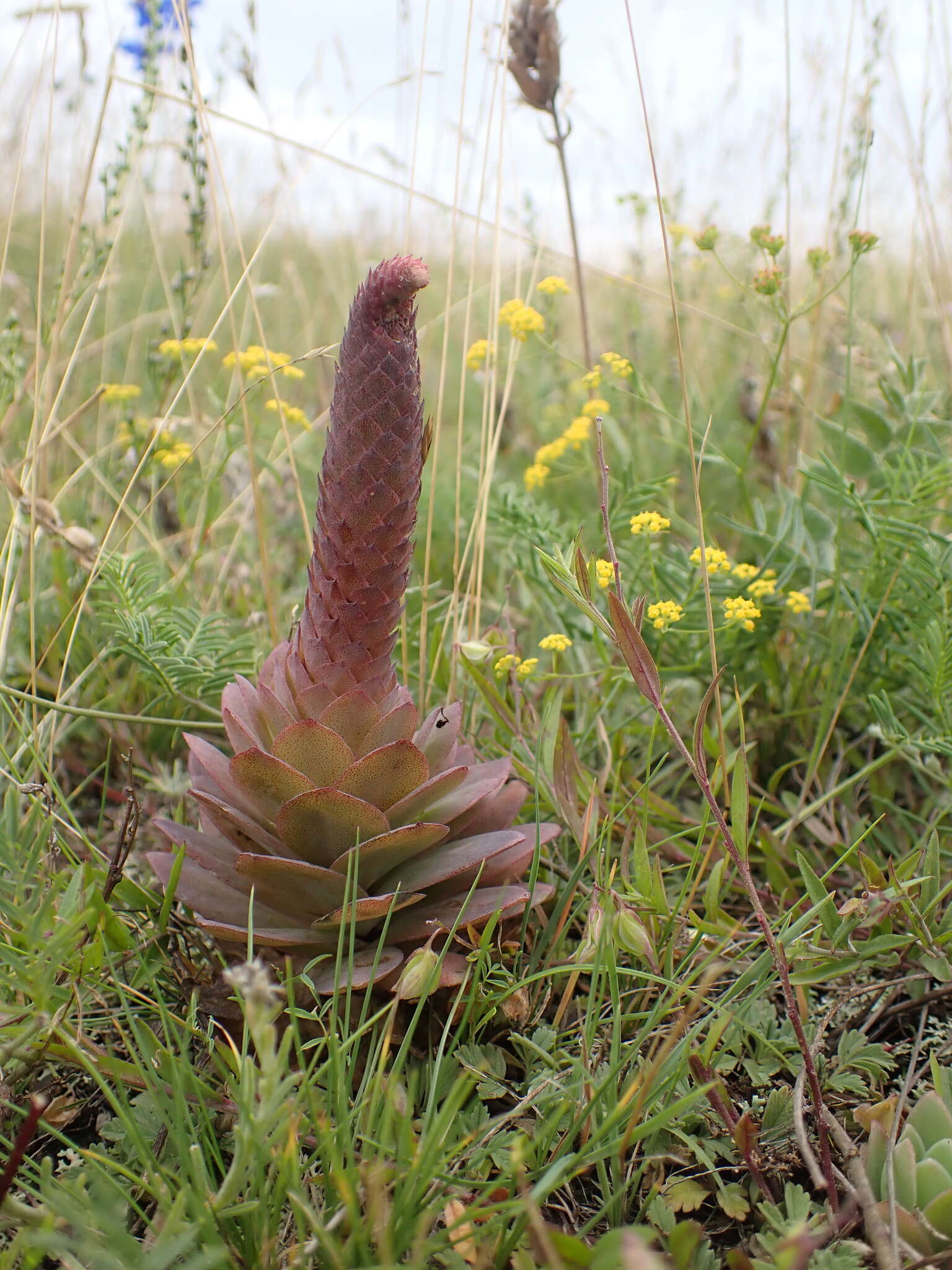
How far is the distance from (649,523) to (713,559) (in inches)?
7.5

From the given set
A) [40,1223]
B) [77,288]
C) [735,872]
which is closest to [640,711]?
[735,872]

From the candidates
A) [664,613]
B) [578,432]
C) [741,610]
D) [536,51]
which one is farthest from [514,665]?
[536,51]

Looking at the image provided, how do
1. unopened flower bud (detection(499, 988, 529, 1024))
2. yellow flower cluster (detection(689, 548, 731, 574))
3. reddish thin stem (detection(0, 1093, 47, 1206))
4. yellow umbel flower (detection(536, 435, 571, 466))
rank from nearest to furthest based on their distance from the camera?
reddish thin stem (detection(0, 1093, 47, 1206))
unopened flower bud (detection(499, 988, 529, 1024))
yellow flower cluster (detection(689, 548, 731, 574))
yellow umbel flower (detection(536, 435, 571, 466))

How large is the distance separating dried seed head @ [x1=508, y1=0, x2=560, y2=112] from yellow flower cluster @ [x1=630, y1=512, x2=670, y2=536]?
3.61 ft

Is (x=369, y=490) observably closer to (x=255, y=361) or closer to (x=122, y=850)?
(x=122, y=850)

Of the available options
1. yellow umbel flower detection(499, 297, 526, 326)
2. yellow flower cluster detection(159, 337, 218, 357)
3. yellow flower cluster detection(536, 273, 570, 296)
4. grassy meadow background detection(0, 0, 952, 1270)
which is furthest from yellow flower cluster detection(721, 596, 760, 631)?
yellow flower cluster detection(159, 337, 218, 357)

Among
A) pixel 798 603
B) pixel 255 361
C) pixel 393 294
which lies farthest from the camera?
pixel 255 361

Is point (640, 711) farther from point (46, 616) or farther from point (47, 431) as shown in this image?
point (46, 616)

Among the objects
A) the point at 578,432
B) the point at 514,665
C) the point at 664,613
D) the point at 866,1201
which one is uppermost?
the point at 578,432

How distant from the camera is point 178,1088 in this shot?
102cm

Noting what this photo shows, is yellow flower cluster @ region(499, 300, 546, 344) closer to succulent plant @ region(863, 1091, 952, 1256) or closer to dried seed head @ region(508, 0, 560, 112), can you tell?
dried seed head @ region(508, 0, 560, 112)

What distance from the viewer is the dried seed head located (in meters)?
2.07

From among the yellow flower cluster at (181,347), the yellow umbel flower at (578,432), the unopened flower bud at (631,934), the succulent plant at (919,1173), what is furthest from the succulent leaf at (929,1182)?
the yellow flower cluster at (181,347)

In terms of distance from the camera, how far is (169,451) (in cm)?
262
